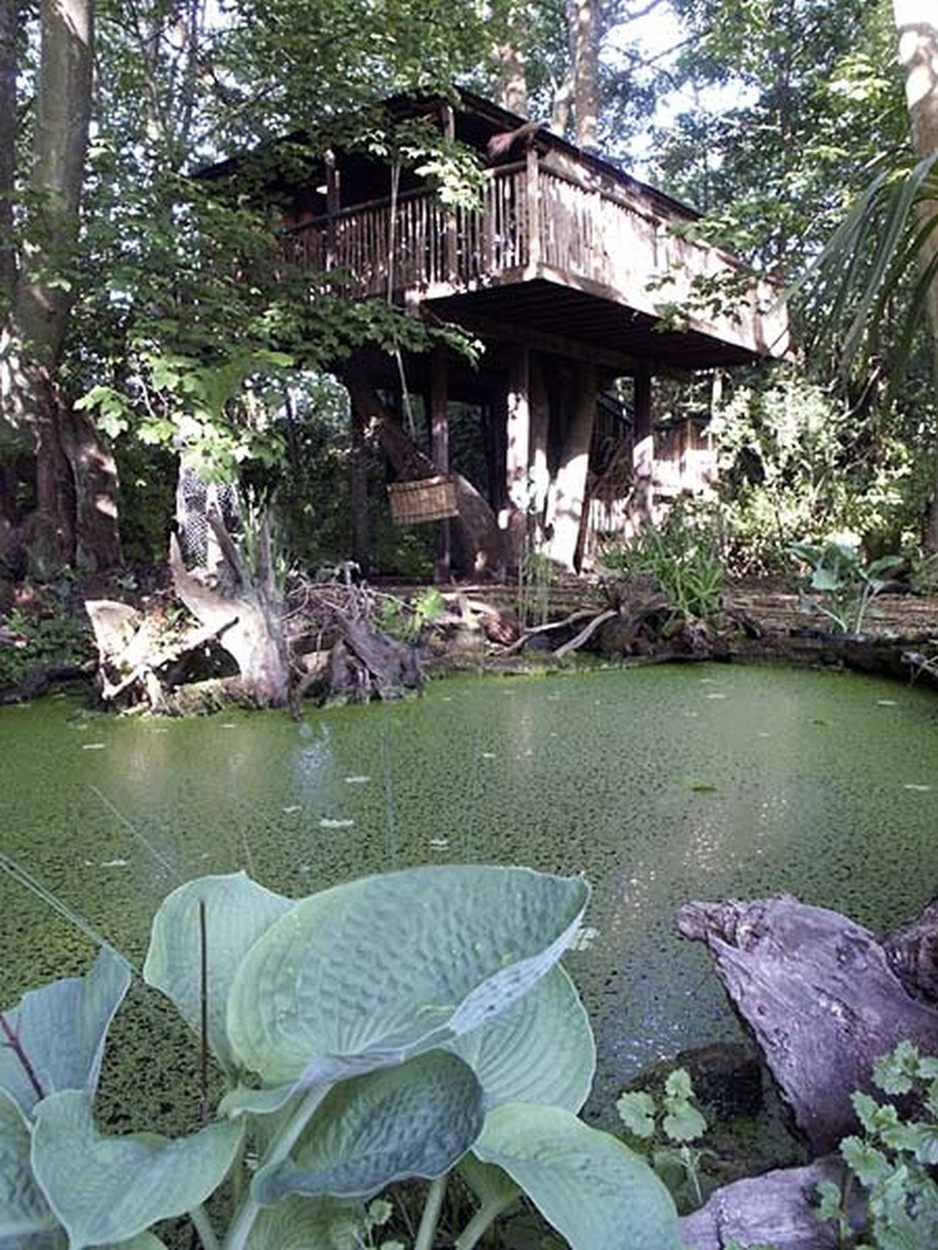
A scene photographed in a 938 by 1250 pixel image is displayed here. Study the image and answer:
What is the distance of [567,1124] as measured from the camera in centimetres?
70

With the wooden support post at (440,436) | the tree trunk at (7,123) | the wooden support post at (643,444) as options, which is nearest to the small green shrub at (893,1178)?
the tree trunk at (7,123)

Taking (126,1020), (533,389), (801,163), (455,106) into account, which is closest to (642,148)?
(801,163)

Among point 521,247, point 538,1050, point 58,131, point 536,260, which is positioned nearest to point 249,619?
point 538,1050

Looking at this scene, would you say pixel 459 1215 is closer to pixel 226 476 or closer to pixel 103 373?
pixel 226 476

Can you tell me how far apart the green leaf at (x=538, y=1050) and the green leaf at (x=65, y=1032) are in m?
0.26

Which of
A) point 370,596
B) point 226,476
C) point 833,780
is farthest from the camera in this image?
point 370,596

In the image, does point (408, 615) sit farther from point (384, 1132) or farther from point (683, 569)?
point (384, 1132)

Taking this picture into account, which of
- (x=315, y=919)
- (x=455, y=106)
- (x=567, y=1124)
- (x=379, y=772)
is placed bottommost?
(x=379, y=772)

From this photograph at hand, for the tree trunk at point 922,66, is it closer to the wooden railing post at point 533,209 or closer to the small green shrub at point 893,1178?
the wooden railing post at point 533,209

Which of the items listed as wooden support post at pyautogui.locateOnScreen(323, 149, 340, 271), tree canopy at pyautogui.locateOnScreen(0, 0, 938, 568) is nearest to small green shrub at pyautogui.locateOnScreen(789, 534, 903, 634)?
tree canopy at pyautogui.locateOnScreen(0, 0, 938, 568)

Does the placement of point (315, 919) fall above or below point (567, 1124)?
above

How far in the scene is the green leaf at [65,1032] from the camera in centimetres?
69

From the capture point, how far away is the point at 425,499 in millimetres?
6734

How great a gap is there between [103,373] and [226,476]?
10.8 feet
